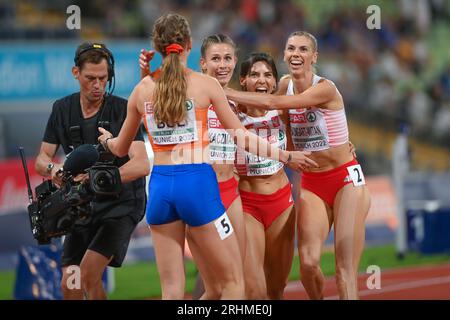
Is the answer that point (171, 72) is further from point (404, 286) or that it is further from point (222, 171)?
point (404, 286)

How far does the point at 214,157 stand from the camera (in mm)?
8352

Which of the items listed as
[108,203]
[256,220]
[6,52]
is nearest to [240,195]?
[256,220]

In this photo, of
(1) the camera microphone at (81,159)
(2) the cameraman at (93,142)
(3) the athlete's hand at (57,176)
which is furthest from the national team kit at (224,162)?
(3) the athlete's hand at (57,176)

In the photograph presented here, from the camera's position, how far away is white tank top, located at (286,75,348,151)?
29.3 feet

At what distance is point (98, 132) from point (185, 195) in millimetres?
1943

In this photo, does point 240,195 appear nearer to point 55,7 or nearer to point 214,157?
point 214,157

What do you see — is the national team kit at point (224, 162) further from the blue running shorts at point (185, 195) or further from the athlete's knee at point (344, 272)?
the athlete's knee at point (344, 272)

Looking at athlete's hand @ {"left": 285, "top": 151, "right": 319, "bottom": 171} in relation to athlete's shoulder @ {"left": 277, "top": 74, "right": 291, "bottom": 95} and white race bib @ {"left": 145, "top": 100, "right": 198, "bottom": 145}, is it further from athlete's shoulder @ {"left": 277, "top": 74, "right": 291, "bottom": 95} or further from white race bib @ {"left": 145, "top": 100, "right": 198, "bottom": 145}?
athlete's shoulder @ {"left": 277, "top": 74, "right": 291, "bottom": 95}

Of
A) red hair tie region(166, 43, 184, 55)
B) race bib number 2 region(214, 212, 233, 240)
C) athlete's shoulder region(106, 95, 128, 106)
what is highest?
red hair tie region(166, 43, 184, 55)

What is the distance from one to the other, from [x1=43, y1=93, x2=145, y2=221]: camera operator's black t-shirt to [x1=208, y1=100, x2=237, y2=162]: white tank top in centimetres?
99

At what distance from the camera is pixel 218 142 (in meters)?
8.40

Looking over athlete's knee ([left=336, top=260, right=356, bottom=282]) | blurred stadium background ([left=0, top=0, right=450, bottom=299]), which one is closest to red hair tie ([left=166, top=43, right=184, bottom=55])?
athlete's knee ([left=336, top=260, right=356, bottom=282])

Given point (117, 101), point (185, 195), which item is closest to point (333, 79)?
point (117, 101)

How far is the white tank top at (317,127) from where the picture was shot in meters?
8.93
